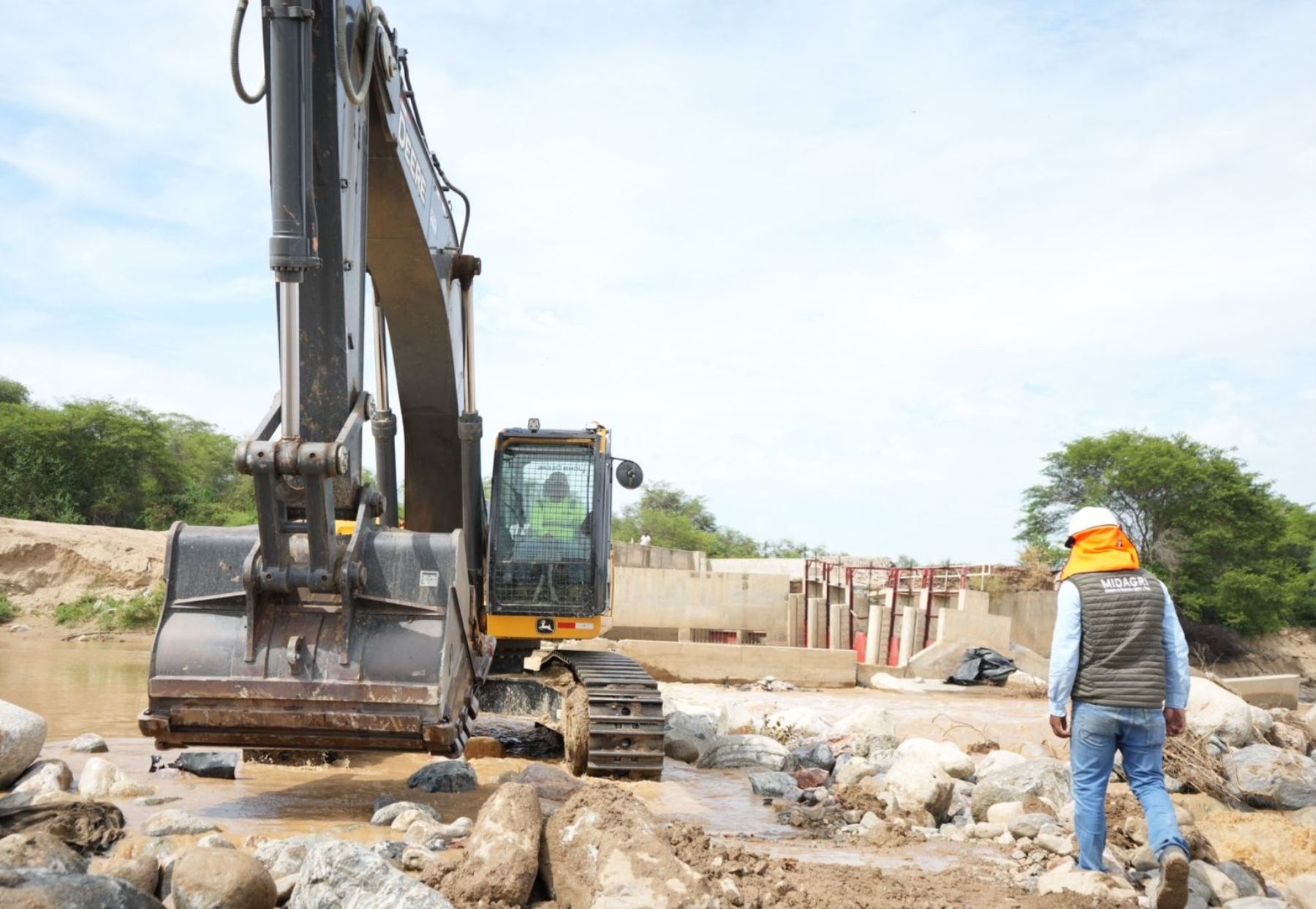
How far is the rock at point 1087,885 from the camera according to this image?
17.8 feet

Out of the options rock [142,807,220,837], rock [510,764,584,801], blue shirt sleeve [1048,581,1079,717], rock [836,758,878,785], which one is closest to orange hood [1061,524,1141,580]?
blue shirt sleeve [1048,581,1079,717]

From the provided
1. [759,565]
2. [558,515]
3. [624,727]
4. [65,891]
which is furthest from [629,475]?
[759,565]

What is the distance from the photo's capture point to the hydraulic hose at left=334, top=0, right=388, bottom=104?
6438 mm

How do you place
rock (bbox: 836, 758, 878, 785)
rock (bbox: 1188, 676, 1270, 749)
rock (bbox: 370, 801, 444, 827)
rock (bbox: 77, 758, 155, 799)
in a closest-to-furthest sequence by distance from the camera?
rock (bbox: 370, 801, 444, 827), rock (bbox: 77, 758, 155, 799), rock (bbox: 836, 758, 878, 785), rock (bbox: 1188, 676, 1270, 749)

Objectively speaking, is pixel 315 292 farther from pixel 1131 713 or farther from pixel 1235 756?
pixel 1235 756

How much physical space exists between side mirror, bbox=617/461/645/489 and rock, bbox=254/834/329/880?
13.9ft

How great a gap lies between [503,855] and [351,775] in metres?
4.83

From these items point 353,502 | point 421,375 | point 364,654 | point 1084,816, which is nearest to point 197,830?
point 364,654

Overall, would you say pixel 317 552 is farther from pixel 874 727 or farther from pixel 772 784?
pixel 874 727

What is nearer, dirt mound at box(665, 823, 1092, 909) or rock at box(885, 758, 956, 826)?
dirt mound at box(665, 823, 1092, 909)

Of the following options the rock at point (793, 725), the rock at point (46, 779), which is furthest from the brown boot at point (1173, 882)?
the rock at point (793, 725)

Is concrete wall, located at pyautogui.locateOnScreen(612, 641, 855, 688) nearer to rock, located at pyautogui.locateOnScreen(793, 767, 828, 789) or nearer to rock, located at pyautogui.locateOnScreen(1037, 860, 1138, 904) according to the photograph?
rock, located at pyautogui.locateOnScreen(793, 767, 828, 789)

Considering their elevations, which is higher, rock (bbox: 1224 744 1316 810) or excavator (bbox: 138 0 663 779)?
excavator (bbox: 138 0 663 779)

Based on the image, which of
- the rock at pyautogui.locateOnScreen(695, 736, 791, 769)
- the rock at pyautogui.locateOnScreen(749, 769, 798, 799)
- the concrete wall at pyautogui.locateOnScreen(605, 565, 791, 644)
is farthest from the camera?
the concrete wall at pyautogui.locateOnScreen(605, 565, 791, 644)
